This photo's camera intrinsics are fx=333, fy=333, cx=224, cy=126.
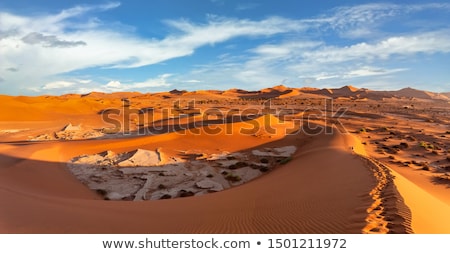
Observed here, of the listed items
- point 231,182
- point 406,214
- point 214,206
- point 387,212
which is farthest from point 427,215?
point 231,182

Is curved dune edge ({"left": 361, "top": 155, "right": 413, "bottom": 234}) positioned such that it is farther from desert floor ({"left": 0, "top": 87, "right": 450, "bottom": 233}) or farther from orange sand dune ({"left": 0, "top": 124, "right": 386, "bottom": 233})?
orange sand dune ({"left": 0, "top": 124, "right": 386, "bottom": 233})

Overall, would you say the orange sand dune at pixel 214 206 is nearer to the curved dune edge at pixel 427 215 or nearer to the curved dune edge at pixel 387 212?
the curved dune edge at pixel 387 212

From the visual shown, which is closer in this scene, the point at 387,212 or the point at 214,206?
the point at 387,212

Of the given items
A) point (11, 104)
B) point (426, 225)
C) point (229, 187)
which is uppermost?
point (11, 104)

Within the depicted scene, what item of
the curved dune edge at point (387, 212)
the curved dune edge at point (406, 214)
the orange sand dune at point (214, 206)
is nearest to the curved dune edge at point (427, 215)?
the curved dune edge at point (406, 214)

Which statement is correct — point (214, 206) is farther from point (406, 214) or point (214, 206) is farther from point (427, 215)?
point (427, 215)

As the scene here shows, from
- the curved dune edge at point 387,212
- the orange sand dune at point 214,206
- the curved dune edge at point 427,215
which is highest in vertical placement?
the curved dune edge at point 387,212

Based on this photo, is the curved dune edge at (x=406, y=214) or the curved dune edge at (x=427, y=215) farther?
the curved dune edge at (x=427, y=215)

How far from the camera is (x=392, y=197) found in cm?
740

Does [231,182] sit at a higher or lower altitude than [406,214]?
lower

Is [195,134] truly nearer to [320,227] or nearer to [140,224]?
[140,224]

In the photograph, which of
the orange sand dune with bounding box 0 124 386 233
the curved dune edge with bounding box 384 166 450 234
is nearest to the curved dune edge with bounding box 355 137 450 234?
the curved dune edge with bounding box 384 166 450 234
